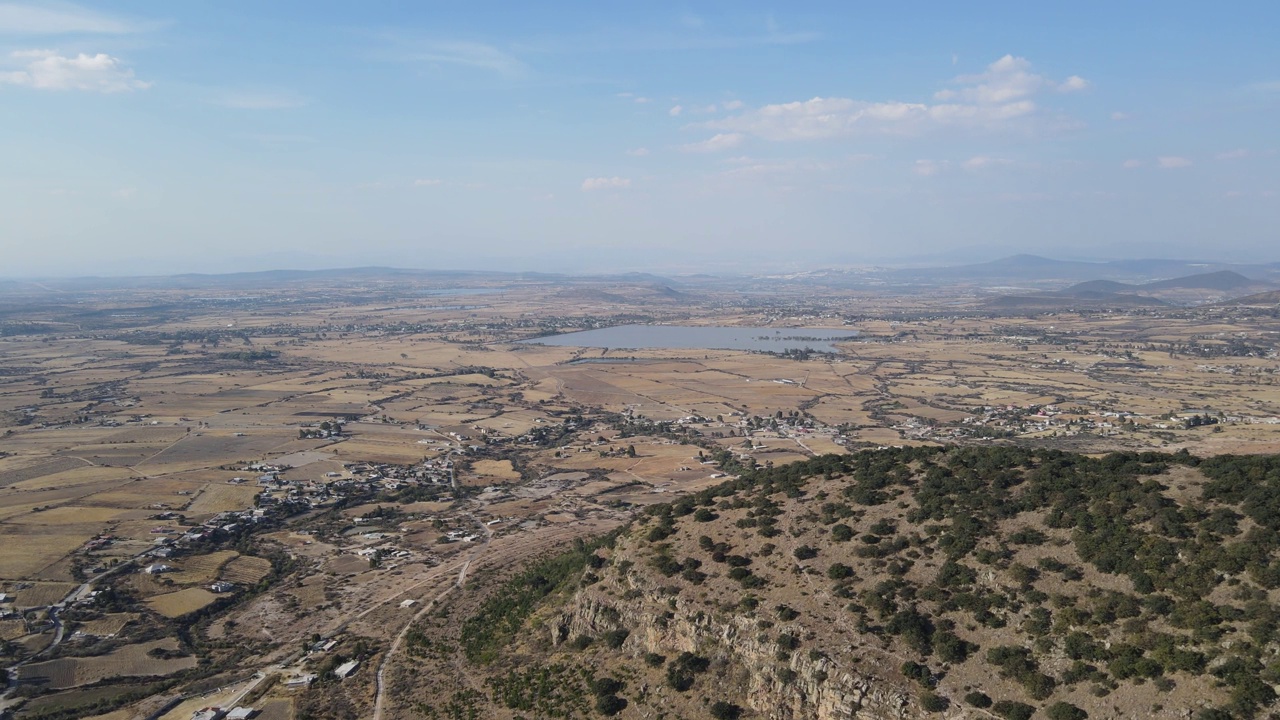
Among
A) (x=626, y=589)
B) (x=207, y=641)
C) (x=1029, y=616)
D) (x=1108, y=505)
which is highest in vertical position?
(x=1108, y=505)

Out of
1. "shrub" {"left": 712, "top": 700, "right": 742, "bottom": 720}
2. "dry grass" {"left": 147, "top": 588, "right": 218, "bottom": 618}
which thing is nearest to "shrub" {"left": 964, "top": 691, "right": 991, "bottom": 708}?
"shrub" {"left": 712, "top": 700, "right": 742, "bottom": 720}

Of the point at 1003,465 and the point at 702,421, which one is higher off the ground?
the point at 1003,465

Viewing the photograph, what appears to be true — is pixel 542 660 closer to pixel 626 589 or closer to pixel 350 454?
pixel 626 589

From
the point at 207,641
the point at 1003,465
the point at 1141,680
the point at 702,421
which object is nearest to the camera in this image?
the point at 1141,680

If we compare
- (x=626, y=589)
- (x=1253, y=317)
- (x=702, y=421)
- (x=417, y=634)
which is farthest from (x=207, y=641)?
(x=1253, y=317)

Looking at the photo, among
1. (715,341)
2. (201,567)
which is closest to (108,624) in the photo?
(201,567)

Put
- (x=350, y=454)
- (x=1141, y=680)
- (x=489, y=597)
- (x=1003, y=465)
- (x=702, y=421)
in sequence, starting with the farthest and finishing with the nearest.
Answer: (x=702, y=421)
(x=350, y=454)
(x=489, y=597)
(x=1003, y=465)
(x=1141, y=680)

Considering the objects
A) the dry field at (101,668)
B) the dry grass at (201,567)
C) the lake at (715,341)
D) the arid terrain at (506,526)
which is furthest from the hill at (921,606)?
the lake at (715,341)

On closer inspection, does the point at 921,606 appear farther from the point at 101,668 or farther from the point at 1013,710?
the point at 101,668
